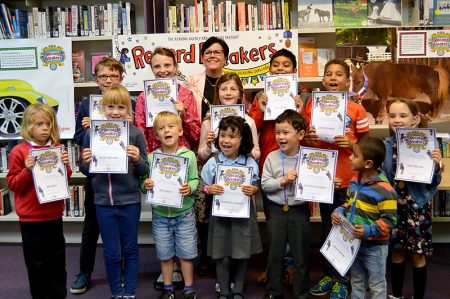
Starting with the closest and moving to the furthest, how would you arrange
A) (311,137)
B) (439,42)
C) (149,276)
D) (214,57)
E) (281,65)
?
(311,137), (281,65), (214,57), (149,276), (439,42)

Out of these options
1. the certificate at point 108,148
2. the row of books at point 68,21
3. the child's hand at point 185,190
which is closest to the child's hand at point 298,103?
the child's hand at point 185,190

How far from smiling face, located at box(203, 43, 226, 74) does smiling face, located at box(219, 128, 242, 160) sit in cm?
71

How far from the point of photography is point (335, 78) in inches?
124

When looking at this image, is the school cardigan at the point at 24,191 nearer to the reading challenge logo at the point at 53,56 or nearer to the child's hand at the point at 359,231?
the reading challenge logo at the point at 53,56

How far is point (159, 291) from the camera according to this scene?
3.49 meters

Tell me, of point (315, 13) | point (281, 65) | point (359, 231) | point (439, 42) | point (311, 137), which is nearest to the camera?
point (359, 231)

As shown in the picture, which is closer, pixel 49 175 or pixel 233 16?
pixel 49 175

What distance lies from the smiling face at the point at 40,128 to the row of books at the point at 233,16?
182cm

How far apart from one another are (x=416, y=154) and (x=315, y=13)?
1.84 m

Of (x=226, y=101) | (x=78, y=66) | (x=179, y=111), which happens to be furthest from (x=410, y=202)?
(x=78, y=66)

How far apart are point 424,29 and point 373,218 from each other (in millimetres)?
2235

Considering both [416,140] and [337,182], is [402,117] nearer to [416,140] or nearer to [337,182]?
[416,140]

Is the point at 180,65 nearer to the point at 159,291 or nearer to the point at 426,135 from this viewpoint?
the point at 159,291

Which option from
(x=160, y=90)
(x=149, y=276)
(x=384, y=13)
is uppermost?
(x=384, y=13)
